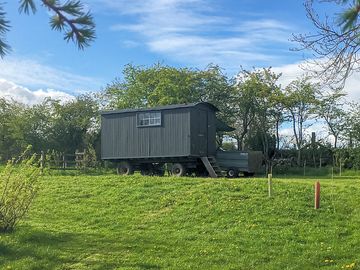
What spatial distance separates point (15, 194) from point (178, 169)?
477 inches

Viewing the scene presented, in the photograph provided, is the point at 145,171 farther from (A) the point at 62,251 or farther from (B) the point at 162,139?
(A) the point at 62,251

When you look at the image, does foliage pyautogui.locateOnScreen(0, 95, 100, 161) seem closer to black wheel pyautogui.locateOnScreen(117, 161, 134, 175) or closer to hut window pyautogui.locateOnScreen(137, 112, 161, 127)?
black wheel pyautogui.locateOnScreen(117, 161, 134, 175)

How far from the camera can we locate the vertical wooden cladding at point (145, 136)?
21328 millimetres

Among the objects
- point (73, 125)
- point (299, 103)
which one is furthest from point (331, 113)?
point (73, 125)

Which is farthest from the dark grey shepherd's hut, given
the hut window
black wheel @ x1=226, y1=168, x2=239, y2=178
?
black wheel @ x1=226, y1=168, x2=239, y2=178

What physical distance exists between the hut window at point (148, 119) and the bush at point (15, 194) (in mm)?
11739

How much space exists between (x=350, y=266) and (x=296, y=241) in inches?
75.8

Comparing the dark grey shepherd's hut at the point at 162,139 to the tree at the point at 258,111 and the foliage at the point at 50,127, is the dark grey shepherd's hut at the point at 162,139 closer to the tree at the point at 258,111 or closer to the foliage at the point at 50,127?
the tree at the point at 258,111

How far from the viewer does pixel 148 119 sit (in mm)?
22219

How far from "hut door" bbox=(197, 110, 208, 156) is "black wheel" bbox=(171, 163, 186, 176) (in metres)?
1.01

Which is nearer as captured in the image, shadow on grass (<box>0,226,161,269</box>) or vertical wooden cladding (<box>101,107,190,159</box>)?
shadow on grass (<box>0,226,161,269</box>)

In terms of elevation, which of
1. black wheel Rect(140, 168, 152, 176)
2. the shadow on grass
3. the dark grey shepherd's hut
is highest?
the dark grey shepherd's hut

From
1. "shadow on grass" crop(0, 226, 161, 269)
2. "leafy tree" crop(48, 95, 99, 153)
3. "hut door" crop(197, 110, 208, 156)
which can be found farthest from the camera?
"leafy tree" crop(48, 95, 99, 153)

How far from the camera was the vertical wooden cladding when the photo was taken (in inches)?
840
